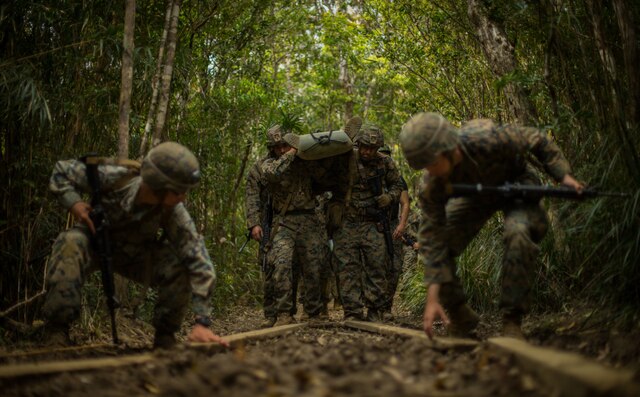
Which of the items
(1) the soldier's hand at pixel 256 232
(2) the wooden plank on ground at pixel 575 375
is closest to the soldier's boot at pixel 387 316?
(1) the soldier's hand at pixel 256 232

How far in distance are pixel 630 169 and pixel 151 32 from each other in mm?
5266

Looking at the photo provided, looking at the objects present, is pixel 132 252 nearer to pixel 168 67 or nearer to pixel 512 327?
pixel 512 327

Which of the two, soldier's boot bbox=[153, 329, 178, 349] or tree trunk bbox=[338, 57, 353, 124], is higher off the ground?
tree trunk bbox=[338, 57, 353, 124]

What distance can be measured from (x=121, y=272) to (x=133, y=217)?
56 centimetres

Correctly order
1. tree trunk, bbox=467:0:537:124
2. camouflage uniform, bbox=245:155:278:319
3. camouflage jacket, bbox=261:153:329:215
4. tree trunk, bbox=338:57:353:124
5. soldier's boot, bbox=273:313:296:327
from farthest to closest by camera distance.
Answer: tree trunk, bbox=338:57:353:124
camouflage uniform, bbox=245:155:278:319
camouflage jacket, bbox=261:153:329:215
soldier's boot, bbox=273:313:296:327
tree trunk, bbox=467:0:537:124

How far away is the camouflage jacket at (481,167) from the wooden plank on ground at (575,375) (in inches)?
54.5

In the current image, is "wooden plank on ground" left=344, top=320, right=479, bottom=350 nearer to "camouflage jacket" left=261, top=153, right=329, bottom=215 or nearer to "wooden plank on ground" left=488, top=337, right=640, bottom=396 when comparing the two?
"wooden plank on ground" left=488, top=337, right=640, bottom=396

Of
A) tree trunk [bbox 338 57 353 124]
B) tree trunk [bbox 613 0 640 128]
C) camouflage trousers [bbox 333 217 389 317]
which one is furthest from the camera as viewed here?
tree trunk [bbox 338 57 353 124]

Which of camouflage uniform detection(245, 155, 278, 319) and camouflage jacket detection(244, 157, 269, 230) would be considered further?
camouflage jacket detection(244, 157, 269, 230)

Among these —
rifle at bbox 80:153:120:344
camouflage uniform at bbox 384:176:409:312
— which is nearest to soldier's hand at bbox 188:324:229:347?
rifle at bbox 80:153:120:344

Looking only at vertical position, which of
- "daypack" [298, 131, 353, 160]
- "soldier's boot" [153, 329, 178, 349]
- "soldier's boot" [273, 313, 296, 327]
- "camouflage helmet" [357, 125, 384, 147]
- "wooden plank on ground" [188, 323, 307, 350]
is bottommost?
"soldier's boot" [273, 313, 296, 327]

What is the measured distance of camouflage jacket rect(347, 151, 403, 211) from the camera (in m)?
7.86

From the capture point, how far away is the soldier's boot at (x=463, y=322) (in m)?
4.86

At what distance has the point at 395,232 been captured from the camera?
328 inches
